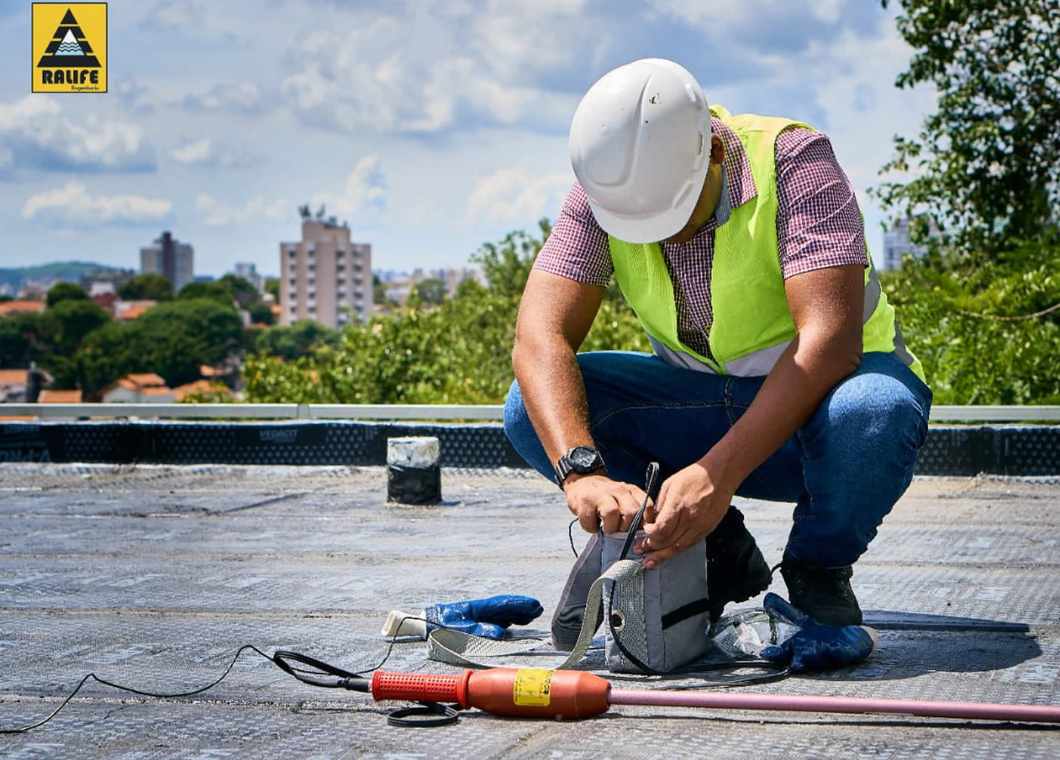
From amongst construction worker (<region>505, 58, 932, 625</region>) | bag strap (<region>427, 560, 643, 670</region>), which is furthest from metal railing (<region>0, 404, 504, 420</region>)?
bag strap (<region>427, 560, 643, 670</region>)

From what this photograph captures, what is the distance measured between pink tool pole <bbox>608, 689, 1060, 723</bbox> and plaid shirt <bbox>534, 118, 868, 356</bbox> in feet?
2.66

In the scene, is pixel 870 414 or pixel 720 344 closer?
pixel 870 414

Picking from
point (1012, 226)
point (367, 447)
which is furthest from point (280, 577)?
point (1012, 226)

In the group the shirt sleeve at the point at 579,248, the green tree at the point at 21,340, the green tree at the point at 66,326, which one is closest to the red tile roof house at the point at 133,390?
the green tree at the point at 66,326

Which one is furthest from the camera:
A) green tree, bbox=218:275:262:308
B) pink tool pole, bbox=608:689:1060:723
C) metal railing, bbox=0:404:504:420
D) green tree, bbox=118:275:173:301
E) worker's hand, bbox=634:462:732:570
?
green tree, bbox=218:275:262:308

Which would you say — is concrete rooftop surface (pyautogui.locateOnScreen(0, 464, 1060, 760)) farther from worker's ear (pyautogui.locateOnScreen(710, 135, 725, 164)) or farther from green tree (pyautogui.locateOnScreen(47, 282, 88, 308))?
green tree (pyautogui.locateOnScreen(47, 282, 88, 308))

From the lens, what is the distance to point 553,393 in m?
2.52

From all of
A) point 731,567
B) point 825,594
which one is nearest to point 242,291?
point 731,567

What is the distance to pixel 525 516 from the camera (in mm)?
4816

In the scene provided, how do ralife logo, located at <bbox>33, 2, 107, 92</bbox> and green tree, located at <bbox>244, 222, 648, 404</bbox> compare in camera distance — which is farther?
green tree, located at <bbox>244, 222, 648, 404</bbox>

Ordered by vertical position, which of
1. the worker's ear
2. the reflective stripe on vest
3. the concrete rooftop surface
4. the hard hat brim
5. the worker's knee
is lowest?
the concrete rooftop surface

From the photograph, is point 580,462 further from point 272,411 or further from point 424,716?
point 272,411

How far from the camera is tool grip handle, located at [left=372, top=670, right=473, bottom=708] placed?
2016 mm

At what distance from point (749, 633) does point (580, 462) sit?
18.8 inches
